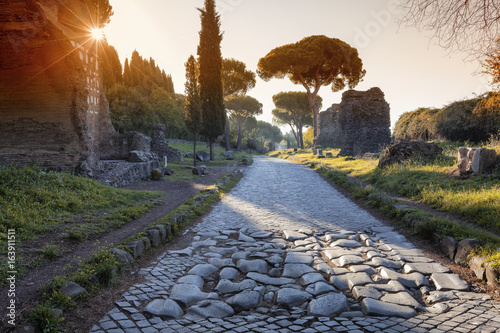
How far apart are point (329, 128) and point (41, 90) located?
3373 centimetres

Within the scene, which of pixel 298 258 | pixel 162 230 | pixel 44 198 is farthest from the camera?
pixel 44 198

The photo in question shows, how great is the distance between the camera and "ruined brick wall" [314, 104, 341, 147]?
124 ft

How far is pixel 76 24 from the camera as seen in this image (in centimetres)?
1027

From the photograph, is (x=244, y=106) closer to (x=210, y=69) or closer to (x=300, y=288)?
(x=210, y=69)

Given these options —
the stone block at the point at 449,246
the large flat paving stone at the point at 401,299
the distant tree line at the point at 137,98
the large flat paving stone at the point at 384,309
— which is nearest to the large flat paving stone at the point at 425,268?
the stone block at the point at 449,246

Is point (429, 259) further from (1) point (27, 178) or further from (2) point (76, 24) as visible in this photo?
(2) point (76, 24)

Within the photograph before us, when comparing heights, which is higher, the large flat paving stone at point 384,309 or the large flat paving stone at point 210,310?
the large flat paving stone at point 384,309

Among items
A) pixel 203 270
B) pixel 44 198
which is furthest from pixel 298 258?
pixel 44 198

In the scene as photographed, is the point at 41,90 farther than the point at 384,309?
Yes

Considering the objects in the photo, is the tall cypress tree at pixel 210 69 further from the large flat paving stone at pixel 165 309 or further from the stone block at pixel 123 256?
the large flat paving stone at pixel 165 309

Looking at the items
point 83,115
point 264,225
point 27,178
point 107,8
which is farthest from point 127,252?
point 107,8

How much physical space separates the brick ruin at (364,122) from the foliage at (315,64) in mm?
7631

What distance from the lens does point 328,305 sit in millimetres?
3068

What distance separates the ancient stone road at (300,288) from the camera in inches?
109
